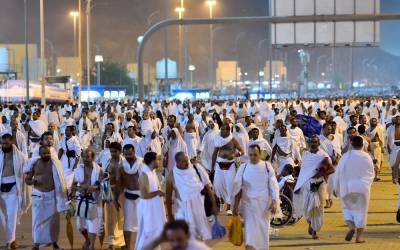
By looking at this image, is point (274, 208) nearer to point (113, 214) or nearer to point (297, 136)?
point (113, 214)

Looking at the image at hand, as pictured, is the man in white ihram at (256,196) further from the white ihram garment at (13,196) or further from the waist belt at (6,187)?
the waist belt at (6,187)

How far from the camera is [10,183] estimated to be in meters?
11.1

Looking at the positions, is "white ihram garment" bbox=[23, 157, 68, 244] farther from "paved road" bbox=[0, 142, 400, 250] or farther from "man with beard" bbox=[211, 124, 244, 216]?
"man with beard" bbox=[211, 124, 244, 216]

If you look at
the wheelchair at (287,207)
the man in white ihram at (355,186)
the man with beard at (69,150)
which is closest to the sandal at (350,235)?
the man in white ihram at (355,186)

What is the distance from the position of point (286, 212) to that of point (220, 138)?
2.01m

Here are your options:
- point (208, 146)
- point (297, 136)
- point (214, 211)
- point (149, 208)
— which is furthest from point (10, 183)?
point (208, 146)

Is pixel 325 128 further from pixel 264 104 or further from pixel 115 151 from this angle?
pixel 264 104

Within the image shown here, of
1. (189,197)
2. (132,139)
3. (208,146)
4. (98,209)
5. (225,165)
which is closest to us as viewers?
(189,197)

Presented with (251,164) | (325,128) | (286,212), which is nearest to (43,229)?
(251,164)

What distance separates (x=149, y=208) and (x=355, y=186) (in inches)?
130

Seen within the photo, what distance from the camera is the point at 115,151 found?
35.4 feet

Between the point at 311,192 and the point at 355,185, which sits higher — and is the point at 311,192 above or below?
below

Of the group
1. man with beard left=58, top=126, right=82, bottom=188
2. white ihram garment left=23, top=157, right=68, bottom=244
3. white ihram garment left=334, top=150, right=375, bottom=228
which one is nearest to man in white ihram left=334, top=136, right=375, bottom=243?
white ihram garment left=334, top=150, right=375, bottom=228

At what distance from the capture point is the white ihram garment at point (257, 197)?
971 centimetres
